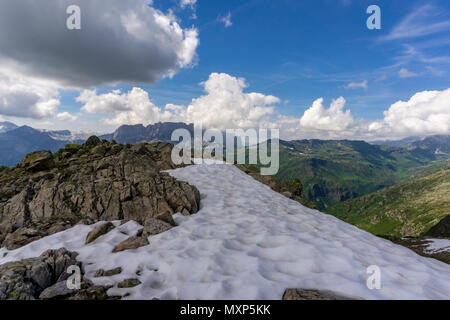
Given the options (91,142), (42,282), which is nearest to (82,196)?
(42,282)

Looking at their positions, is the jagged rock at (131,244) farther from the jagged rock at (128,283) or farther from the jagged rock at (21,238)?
the jagged rock at (21,238)

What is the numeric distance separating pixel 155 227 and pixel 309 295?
803 cm

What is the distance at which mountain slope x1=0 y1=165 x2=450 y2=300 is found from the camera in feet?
22.4

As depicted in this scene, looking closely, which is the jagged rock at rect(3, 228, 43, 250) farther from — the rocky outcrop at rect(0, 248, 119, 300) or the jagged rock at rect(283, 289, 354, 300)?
the jagged rock at rect(283, 289, 354, 300)

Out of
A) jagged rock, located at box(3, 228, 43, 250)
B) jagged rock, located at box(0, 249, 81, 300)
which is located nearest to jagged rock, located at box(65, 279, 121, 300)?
jagged rock, located at box(0, 249, 81, 300)

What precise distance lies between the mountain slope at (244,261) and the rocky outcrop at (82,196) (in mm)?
1864

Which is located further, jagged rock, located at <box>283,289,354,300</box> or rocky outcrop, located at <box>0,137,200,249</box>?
rocky outcrop, located at <box>0,137,200,249</box>

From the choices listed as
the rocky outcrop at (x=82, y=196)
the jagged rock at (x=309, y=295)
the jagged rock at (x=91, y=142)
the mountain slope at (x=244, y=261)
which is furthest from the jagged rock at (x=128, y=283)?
the jagged rock at (x=91, y=142)

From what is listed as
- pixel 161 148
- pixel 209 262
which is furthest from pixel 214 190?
pixel 161 148

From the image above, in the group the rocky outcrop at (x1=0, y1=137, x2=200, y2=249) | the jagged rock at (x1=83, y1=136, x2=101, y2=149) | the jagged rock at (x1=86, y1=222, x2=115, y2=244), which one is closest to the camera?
the jagged rock at (x1=86, y1=222, x2=115, y2=244)

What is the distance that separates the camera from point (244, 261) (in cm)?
857

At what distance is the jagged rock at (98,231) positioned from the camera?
10268mm

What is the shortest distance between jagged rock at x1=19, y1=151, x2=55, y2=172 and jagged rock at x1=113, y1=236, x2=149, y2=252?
15.5 metres
